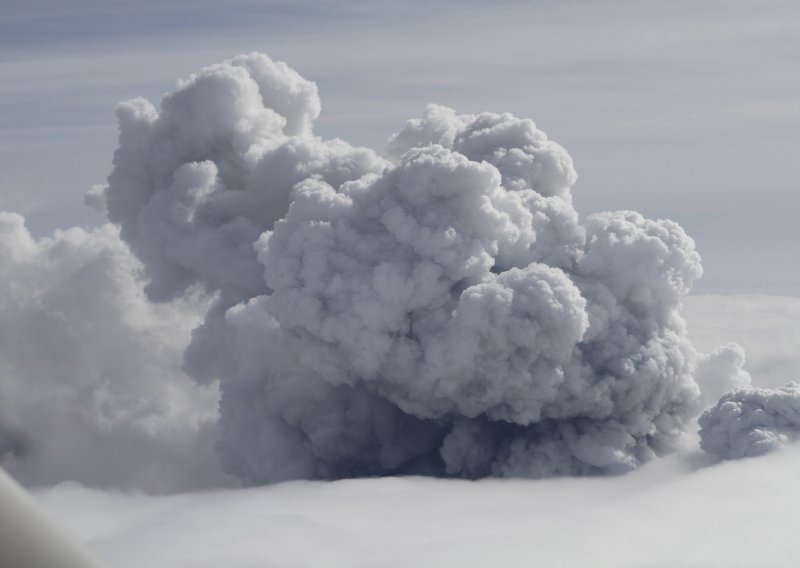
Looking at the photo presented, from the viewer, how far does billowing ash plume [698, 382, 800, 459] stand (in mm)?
53562

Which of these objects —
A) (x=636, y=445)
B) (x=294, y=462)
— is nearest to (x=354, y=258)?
(x=294, y=462)

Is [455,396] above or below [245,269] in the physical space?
below

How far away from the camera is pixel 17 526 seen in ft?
6.69

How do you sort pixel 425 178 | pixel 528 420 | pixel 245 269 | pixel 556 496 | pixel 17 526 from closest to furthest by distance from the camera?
1. pixel 17 526
2. pixel 425 178
3. pixel 528 420
4. pixel 245 269
5. pixel 556 496

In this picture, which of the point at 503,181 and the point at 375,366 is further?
the point at 503,181

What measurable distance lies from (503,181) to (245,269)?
12085 mm

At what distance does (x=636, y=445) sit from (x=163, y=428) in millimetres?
43121

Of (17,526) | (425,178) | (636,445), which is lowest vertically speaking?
(17,526)

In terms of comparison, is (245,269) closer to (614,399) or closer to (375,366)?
(375,366)

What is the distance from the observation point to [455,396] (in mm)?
48406

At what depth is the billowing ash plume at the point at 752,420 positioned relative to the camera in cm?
5356

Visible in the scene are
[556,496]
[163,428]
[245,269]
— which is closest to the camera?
[245,269]

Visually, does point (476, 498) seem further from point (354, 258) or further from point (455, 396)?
point (354, 258)

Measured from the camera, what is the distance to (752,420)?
177ft
